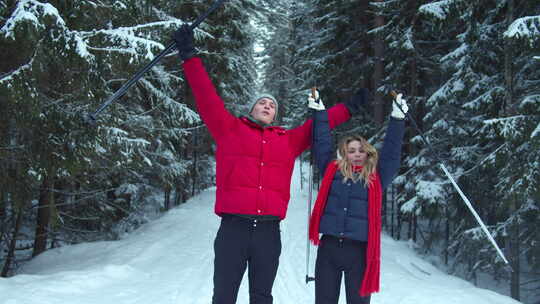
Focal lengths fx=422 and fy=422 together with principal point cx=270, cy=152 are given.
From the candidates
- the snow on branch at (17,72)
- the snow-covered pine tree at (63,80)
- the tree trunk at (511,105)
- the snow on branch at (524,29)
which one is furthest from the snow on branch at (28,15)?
the tree trunk at (511,105)

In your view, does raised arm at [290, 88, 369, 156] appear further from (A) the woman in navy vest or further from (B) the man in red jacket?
(B) the man in red jacket

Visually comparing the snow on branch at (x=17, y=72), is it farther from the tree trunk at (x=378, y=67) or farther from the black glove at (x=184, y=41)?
the tree trunk at (x=378, y=67)

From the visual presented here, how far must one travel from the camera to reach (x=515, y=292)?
29.5 ft

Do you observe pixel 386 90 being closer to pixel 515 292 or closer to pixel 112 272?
pixel 515 292

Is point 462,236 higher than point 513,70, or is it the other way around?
point 513,70

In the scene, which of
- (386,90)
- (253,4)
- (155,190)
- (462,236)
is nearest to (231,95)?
(253,4)

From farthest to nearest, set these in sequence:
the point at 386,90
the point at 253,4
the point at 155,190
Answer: the point at 253,4
the point at 155,190
the point at 386,90

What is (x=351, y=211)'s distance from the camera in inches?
142

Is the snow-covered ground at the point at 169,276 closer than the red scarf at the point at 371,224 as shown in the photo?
No

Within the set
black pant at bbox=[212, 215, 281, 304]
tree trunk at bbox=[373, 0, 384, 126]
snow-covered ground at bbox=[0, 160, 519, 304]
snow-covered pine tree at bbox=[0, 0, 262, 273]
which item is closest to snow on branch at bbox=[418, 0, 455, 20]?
tree trunk at bbox=[373, 0, 384, 126]

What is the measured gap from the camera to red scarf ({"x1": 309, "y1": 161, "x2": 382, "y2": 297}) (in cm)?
348

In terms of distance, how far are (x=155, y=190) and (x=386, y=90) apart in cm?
960

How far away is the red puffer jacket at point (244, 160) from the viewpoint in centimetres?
331

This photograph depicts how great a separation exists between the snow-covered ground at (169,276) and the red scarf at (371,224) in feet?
9.96
